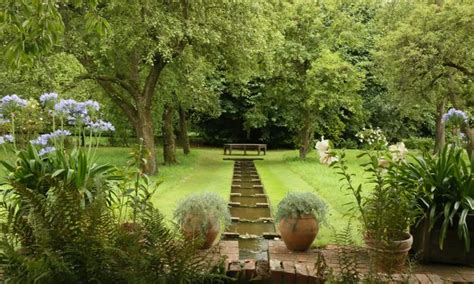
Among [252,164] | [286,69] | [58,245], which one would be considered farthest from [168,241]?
[286,69]

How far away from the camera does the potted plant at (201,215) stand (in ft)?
13.7

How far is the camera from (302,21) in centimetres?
1648

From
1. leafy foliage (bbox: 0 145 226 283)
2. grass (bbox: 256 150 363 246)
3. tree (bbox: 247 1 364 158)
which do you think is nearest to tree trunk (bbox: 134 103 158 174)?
grass (bbox: 256 150 363 246)

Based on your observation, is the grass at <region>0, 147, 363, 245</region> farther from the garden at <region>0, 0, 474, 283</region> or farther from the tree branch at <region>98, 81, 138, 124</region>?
the tree branch at <region>98, 81, 138, 124</region>

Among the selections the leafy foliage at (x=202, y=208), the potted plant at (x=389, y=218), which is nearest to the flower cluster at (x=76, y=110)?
the leafy foliage at (x=202, y=208)

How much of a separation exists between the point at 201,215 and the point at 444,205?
87.6 inches

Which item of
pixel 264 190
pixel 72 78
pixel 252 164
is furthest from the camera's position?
pixel 252 164

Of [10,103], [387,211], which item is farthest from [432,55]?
[10,103]

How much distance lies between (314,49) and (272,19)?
4.09 meters

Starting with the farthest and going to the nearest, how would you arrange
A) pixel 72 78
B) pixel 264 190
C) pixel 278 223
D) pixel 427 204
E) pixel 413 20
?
pixel 413 20 → pixel 72 78 → pixel 264 190 → pixel 278 223 → pixel 427 204

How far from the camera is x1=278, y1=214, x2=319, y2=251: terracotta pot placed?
173 inches

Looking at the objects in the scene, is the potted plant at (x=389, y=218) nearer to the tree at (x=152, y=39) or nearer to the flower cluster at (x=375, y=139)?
the flower cluster at (x=375, y=139)

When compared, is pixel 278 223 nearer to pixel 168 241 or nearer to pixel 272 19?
pixel 168 241

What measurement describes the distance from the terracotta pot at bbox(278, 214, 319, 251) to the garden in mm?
18
